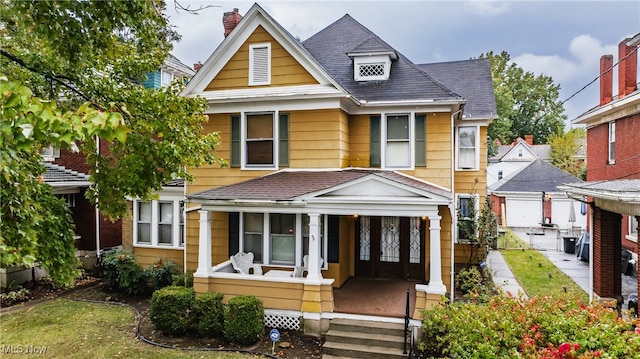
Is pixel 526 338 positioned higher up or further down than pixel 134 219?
further down

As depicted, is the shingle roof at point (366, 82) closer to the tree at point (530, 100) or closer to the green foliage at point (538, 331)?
the green foliage at point (538, 331)

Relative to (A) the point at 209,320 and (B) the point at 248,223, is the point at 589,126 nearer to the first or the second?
(B) the point at 248,223

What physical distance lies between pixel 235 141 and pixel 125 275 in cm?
548

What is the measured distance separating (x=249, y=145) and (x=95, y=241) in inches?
357

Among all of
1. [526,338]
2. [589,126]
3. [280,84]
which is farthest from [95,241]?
[589,126]

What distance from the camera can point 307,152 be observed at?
1130 cm

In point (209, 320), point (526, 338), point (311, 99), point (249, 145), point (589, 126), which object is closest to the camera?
point (526, 338)

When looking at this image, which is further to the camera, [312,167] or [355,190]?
[312,167]

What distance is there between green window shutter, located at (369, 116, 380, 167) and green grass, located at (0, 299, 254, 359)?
6.49 m

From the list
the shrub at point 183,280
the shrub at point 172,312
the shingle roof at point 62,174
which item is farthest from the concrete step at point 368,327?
the shingle roof at point 62,174

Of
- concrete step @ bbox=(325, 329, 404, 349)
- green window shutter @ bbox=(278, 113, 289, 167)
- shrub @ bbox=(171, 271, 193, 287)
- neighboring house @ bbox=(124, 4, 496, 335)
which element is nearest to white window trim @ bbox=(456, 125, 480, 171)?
neighboring house @ bbox=(124, 4, 496, 335)

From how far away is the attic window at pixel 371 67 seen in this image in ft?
40.3

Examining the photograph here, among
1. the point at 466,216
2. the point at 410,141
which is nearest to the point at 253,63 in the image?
the point at 410,141

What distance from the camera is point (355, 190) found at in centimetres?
941
